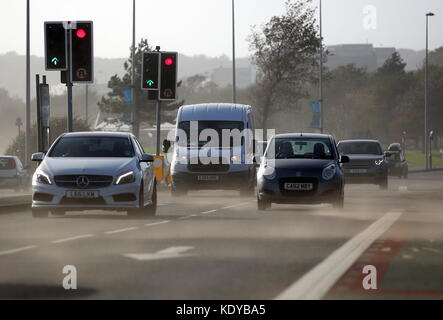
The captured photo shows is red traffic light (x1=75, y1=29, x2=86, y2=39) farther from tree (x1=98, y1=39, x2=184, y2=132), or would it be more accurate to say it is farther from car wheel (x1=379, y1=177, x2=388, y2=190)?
tree (x1=98, y1=39, x2=184, y2=132)

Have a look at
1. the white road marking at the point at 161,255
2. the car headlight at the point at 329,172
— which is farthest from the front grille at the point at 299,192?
the white road marking at the point at 161,255

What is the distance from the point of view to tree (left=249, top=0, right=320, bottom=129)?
79.1m

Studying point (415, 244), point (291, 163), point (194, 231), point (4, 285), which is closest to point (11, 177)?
point (291, 163)

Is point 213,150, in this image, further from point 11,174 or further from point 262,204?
point 11,174

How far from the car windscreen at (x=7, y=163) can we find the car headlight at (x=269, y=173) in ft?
73.5

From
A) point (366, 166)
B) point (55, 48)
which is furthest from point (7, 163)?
point (55, 48)

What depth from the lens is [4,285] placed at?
11.6 meters

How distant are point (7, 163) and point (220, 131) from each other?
596 inches

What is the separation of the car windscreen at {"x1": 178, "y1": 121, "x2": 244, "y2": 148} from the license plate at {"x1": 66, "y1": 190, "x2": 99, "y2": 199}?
12.1 meters

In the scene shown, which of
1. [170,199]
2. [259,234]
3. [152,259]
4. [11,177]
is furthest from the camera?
[11,177]

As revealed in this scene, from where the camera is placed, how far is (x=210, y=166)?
34.2 metres
